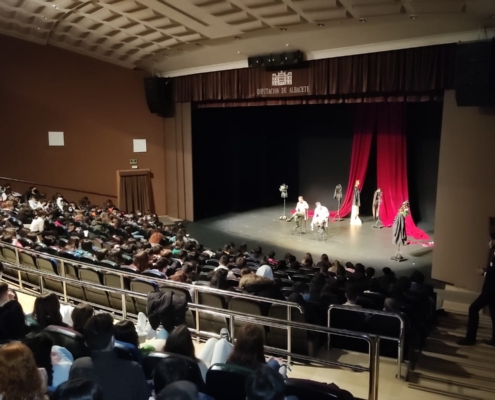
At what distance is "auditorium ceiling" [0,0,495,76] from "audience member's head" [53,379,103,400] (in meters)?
8.19

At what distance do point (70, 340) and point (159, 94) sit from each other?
13.7 metres

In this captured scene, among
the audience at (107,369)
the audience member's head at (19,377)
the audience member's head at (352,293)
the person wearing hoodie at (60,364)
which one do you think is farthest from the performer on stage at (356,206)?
the audience member's head at (19,377)

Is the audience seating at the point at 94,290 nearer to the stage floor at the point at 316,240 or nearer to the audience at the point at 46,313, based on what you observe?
the audience at the point at 46,313

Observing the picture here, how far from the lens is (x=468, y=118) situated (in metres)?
9.08

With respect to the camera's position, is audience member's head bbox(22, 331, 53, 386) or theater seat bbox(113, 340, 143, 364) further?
theater seat bbox(113, 340, 143, 364)

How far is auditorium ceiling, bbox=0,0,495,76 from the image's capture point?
8.76 meters

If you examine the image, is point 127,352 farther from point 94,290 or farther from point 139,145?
point 139,145

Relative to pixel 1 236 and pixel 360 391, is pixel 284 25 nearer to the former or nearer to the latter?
pixel 1 236

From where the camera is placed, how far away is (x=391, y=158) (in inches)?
599

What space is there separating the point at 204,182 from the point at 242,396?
14.6m

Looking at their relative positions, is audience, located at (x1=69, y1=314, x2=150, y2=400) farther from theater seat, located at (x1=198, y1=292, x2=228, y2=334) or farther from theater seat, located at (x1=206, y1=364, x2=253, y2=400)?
theater seat, located at (x1=198, y1=292, x2=228, y2=334)

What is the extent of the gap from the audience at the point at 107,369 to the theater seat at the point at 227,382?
15.3 inches

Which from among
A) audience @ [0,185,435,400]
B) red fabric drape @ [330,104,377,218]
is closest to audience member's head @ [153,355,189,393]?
audience @ [0,185,435,400]

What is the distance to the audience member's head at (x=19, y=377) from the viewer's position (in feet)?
7.75
